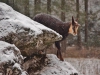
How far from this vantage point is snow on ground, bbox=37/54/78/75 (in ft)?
22.6

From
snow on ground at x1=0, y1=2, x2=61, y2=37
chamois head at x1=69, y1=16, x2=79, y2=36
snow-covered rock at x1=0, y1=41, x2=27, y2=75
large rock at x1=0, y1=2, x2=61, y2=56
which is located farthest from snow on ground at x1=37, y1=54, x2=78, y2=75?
snow-covered rock at x1=0, y1=41, x2=27, y2=75

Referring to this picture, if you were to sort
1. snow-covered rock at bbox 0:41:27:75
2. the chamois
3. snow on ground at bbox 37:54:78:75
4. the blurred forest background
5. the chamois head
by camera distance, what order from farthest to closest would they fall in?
the blurred forest background < the chamois < the chamois head < snow on ground at bbox 37:54:78:75 < snow-covered rock at bbox 0:41:27:75

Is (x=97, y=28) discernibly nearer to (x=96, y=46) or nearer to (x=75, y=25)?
(x=96, y=46)

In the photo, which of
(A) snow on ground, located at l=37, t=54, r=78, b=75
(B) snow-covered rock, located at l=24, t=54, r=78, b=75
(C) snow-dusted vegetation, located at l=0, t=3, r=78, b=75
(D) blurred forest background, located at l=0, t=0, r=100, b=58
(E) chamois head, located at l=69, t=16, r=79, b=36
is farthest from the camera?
(D) blurred forest background, located at l=0, t=0, r=100, b=58

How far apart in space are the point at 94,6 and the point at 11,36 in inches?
846

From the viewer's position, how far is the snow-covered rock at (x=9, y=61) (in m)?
4.48

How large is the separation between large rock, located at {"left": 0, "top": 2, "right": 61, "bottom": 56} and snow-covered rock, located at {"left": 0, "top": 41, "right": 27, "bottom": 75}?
716 mm

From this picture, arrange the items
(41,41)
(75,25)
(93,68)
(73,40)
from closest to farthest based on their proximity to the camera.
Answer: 1. (41,41)
2. (75,25)
3. (93,68)
4. (73,40)

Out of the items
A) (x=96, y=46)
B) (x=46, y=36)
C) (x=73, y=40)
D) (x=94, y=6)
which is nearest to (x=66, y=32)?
(x=46, y=36)

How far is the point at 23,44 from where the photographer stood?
5832 mm

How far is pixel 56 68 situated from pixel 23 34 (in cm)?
180

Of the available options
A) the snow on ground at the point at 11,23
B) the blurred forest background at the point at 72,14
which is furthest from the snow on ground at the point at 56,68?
the blurred forest background at the point at 72,14

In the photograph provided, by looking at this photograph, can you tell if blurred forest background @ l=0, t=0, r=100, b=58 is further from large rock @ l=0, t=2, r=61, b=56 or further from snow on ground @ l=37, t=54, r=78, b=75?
large rock @ l=0, t=2, r=61, b=56

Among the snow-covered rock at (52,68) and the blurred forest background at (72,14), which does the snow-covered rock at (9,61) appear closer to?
the snow-covered rock at (52,68)
